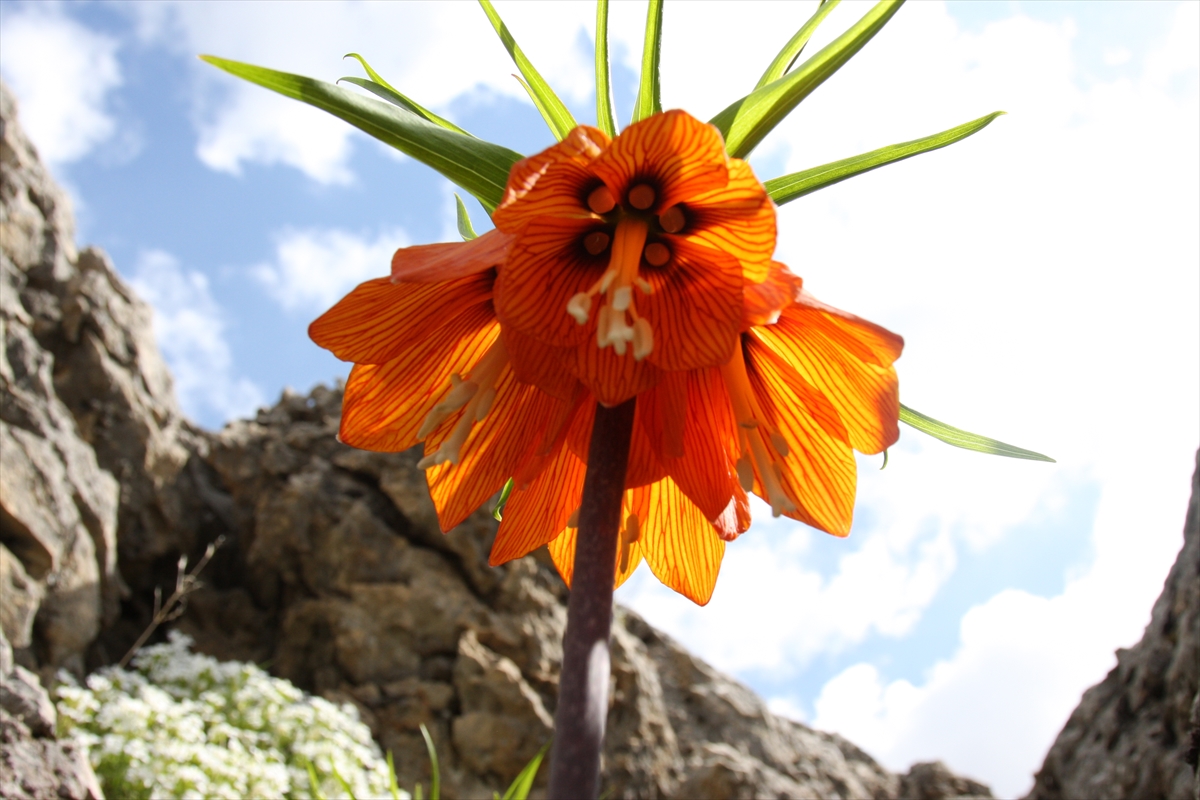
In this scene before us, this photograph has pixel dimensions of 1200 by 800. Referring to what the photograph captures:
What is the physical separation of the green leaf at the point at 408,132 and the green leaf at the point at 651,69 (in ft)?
0.74

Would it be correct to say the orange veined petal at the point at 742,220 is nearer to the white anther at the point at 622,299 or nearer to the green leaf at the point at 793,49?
the white anther at the point at 622,299

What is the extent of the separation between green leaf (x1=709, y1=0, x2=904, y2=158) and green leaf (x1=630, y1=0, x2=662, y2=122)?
15 centimetres

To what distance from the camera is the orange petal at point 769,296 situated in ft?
2.14

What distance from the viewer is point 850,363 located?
75cm

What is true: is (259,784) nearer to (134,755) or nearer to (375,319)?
(134,755)

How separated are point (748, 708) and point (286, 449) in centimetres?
297

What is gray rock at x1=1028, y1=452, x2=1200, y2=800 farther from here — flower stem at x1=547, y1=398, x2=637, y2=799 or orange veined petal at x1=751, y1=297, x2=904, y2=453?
flower stem at x1=547, y1=398, x2=637, y2=799

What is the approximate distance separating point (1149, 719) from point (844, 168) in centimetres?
195

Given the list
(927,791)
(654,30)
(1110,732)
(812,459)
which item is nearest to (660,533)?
(812,459)

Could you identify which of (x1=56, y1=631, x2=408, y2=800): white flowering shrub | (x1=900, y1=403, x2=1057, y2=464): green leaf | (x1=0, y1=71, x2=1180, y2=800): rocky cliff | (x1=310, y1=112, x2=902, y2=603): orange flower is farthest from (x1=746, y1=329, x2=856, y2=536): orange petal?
(x1=0, y1=71, x2=1180, y2=800): rocky cliff

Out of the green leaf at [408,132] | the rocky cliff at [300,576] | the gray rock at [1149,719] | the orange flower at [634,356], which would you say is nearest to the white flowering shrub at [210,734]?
the rocky cliff at [300,576]

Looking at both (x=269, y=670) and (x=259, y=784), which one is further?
(x=269, y=670)

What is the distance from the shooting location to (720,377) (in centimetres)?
81

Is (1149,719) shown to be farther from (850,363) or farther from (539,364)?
(539,364)
